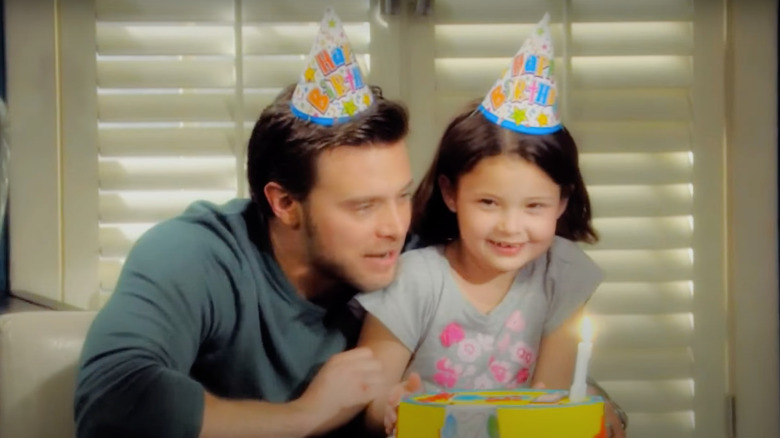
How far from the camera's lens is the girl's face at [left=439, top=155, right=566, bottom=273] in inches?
42.7

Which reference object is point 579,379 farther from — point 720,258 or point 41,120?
point 41,120

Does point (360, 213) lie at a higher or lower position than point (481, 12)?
lower

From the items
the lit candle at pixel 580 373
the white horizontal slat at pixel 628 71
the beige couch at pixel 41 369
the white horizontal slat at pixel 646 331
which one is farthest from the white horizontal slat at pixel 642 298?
the beige couch at pixel 41 369

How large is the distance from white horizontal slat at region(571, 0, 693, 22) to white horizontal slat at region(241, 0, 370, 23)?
24 cm

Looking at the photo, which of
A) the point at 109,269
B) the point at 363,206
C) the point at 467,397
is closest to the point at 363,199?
the point at 363,206

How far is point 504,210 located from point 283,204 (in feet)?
0.73

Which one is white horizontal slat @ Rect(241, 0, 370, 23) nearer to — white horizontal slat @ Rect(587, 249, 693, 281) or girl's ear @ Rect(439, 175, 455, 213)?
girl's ear @ Rect(439, 175, 455, 213)

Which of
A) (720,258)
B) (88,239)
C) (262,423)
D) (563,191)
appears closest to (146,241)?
(88,239)

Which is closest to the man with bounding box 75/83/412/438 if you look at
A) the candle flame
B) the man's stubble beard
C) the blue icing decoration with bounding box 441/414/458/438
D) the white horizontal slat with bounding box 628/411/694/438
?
the man's stubble beard

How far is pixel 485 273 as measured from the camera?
1.12 metres

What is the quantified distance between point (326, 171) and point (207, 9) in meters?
0.27

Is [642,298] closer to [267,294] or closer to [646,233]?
[646,233]

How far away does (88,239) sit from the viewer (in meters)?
1.22

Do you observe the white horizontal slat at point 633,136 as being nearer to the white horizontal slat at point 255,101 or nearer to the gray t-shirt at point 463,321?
the gray t-shirt at point 463,321
